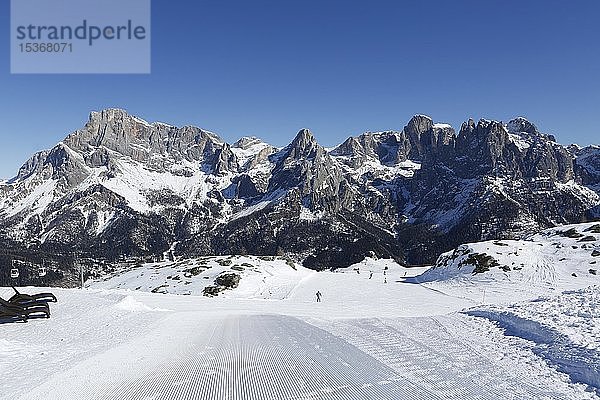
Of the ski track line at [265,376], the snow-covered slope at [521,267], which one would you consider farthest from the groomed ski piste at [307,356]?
the snow-covered slope at [521,267]

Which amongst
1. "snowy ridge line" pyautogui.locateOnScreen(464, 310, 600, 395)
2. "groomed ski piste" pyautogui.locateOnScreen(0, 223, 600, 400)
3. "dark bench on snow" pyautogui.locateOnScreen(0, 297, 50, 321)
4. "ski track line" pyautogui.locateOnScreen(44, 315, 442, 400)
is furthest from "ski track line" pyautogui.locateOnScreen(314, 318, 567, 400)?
"dark bench on snow" pyautogui.locateOnScreen(0, 297, 50, 321)

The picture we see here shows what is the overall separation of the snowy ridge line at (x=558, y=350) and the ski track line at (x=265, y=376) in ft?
12.3

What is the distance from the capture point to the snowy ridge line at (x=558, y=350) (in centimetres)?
921

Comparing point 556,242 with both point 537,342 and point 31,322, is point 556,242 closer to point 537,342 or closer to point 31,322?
point 537,342

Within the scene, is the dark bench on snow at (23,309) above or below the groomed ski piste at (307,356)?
above

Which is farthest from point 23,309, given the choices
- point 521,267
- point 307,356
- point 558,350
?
point 521,267

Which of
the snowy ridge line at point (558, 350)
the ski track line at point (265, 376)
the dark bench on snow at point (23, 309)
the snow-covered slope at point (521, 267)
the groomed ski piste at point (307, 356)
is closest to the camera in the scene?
the ski track line at point (265, 376)

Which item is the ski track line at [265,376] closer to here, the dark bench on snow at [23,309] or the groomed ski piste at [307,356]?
the groomed ski piste at [307,356]

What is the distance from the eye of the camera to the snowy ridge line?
30.2 ft

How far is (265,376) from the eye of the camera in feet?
31.6

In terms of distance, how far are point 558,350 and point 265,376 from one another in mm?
7728

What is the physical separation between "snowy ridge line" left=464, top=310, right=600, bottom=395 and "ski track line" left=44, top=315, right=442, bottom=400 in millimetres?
3751

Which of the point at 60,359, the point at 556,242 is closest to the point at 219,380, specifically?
the point at 60,359

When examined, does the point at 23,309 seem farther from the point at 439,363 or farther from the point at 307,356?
the point at 439,363
